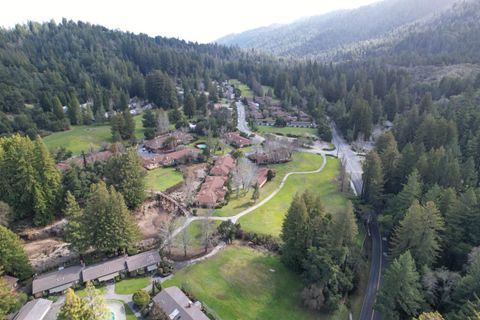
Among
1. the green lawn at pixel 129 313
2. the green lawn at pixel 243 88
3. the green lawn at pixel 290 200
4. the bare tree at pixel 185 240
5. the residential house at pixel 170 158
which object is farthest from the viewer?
the green lawn at pixel 243 88

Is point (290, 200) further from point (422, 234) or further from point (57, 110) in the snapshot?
point (57, 110)

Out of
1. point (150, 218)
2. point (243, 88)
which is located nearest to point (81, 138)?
point (150, 218)

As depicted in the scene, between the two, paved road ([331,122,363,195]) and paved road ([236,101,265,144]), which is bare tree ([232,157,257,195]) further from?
paved road ([236,101,265,144])

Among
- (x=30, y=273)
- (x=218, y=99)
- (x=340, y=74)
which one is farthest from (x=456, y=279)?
(x=340, y=74)

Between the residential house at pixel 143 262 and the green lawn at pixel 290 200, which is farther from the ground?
the residential house at pixel 143 262

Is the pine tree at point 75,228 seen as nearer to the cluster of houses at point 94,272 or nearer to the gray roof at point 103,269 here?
the cluster of houses at point 94,272

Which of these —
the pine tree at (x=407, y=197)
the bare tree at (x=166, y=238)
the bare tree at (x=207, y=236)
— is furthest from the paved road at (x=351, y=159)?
the bare tree at (x=166, y=238)
